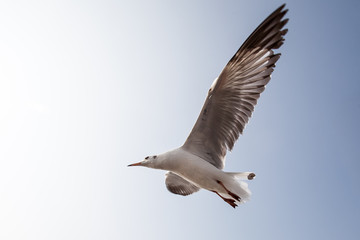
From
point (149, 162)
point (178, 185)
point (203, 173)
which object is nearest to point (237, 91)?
point (203, 173)

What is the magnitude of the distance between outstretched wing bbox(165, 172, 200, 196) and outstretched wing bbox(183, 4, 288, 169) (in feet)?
3.48

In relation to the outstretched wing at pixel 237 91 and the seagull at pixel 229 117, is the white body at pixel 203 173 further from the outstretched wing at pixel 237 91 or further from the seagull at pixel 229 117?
the outstretched wing at pixel 237 91

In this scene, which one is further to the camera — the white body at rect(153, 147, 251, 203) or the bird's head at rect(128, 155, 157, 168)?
the bird's head at rect(128, 155, 157, 168)

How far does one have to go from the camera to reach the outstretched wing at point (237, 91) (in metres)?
4.46

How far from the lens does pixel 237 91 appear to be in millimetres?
4668

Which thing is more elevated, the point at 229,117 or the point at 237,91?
the point at 237,91

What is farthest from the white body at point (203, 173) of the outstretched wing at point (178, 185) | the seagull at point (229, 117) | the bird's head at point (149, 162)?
the outstretched wing at point (178, 185)

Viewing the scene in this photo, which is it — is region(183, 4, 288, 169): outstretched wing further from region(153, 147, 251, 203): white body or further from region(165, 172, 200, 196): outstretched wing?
region(165, 172, 200, 196): outstretched wing

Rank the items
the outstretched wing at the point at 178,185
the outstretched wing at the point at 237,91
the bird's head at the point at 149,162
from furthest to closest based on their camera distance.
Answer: the outstretched wing at the point at 178,185 → the bird's head at the point at 149,162 → the outstretched wing at the point at 237,91

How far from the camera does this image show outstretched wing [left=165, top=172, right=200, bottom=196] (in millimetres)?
5840

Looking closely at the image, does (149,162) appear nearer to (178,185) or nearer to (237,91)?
(178,185)

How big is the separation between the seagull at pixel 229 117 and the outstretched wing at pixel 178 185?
0.96 metres

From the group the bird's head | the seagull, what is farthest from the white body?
the bird's head

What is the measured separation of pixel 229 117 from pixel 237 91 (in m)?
0.37
